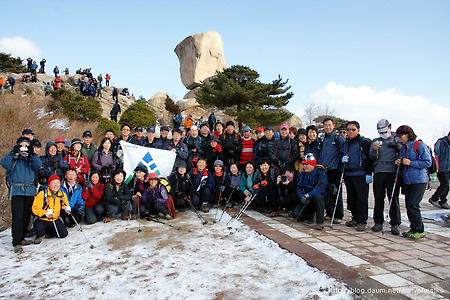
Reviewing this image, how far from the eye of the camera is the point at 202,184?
650cm

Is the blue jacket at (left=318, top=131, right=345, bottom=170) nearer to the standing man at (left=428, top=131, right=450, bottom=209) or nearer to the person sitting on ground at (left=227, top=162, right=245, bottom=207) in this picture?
the person sitting on ground at (left=227, top=162, right=245, bottom=207)

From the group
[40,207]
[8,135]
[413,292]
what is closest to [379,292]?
[413,292]

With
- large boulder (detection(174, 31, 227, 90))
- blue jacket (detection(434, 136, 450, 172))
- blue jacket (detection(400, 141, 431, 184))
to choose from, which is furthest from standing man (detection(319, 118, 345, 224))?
large boulder (detection(174, 31, 227, 90))

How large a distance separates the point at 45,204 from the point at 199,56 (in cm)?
4048

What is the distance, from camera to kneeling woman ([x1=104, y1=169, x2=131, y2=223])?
5535mm

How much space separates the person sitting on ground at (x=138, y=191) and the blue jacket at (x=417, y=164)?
4922 mm

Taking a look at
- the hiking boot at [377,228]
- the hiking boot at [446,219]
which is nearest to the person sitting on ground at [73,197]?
the hiking boot at [377,228]

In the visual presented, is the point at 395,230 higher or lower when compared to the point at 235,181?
lower

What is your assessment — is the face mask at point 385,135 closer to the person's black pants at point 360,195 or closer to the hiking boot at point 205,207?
the person's black pants at point 360,195

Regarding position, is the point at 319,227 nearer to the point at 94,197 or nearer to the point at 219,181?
the point at 219,181

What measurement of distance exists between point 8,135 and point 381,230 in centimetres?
1184

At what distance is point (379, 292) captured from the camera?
2.60m

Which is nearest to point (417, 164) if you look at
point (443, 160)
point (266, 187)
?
point (266, 187)

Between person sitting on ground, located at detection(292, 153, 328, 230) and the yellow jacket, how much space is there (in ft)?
14.1
